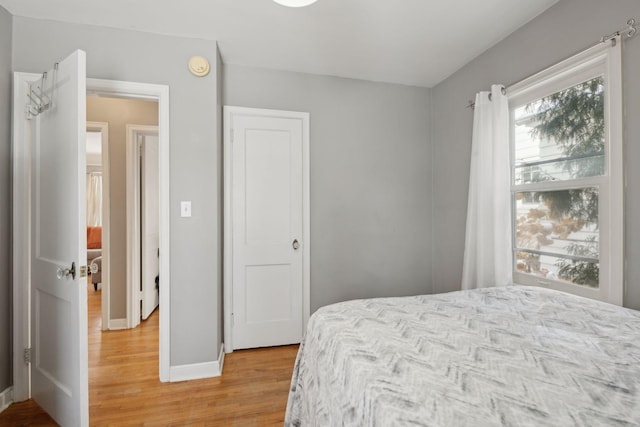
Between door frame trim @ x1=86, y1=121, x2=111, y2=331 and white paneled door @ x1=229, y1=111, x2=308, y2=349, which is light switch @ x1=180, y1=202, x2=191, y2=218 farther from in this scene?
door frame trim @ x1=86, y1=121, x2=111, y2=331

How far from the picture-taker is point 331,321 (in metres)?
1.34

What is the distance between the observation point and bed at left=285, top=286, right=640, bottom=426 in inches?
28.4

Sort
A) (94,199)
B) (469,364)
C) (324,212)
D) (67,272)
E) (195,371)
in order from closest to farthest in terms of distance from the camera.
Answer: (469,364) < (67,272) < (195,371) < (324,212) < (94,199)

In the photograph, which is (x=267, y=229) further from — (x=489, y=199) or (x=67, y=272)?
(x=489, y=199)

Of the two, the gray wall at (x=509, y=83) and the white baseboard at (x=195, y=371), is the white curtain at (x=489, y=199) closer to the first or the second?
the gray wall at (x=509, y=83)

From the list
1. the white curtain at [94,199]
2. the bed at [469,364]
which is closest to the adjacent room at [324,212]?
the bed at [469,364]

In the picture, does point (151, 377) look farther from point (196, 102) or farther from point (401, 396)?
point (401, 396)

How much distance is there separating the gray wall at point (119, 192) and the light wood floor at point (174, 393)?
57 centimetres

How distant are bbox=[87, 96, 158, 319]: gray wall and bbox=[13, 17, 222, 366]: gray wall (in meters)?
1.21

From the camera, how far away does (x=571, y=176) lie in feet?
6.45

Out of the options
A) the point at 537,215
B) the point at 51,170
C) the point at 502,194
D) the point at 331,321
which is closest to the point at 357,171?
the point at 502,194

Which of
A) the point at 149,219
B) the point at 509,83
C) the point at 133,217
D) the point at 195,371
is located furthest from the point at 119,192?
the point at 509,83

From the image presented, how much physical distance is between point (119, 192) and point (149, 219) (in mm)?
426

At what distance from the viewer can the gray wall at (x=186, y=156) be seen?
7.26 feet
